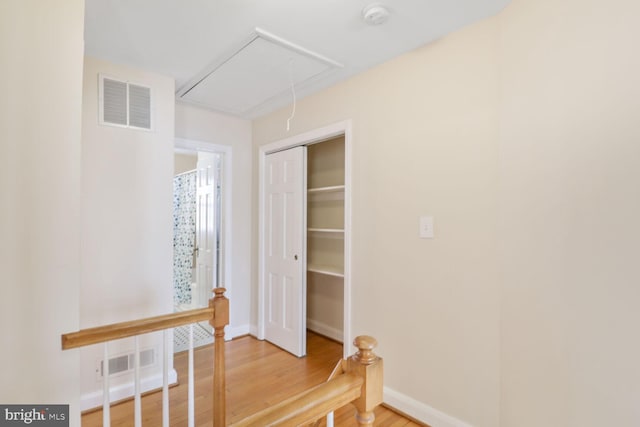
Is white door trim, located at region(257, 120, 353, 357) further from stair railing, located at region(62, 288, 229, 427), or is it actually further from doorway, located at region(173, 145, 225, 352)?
stair railing, located at region(62, 288, 229, 427)

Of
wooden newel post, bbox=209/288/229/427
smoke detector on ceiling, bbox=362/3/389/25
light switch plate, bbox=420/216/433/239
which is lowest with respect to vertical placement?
wooden newel post, bbox=209/288/229/427

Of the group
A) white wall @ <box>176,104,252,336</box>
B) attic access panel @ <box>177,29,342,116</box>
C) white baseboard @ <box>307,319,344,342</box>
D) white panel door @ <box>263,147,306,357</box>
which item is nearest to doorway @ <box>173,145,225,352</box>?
white wall @ <box>176,104,252,336</box>

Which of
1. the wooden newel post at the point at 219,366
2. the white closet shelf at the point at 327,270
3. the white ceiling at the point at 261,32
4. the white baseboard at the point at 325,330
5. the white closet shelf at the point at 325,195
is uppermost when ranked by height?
the white ceiling at the point at 261,32

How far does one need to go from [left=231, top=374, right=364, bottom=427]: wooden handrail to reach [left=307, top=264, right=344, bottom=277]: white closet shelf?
6.73 feet

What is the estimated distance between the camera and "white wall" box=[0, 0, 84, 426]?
44.5 inches

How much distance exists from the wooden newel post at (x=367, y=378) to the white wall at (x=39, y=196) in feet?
3.81

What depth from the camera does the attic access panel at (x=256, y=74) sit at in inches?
81.4

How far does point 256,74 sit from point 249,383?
2.47 m

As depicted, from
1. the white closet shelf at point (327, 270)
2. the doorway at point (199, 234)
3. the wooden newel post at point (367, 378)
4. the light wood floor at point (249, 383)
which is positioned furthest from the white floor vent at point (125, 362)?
the wooden newel post at point (367, 378)

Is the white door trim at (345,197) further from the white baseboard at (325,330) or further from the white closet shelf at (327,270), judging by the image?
the white baseboard at (325,330)

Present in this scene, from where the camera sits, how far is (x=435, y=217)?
6.46ft

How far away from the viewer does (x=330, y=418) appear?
93 cm

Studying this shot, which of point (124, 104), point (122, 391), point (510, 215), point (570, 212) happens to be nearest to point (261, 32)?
point (124, 104)

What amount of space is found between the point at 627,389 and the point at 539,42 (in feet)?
4.88
